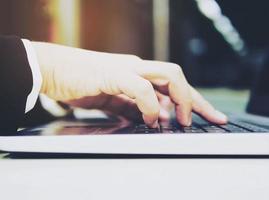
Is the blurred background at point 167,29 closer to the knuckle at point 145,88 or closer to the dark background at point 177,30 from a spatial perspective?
the dark background at point 177,30

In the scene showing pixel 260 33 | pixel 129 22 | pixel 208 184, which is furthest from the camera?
pixel 260 33

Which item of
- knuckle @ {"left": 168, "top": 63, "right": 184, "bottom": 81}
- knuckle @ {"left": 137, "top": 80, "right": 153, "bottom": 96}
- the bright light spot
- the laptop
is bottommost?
the laptop

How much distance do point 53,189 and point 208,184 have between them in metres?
0.17

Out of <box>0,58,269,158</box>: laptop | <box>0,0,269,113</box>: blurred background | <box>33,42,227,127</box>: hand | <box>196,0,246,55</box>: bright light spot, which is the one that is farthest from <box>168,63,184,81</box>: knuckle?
<box>196,0,246,55</box>: bright light spot

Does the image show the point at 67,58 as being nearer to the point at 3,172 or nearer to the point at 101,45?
the point at 3,172

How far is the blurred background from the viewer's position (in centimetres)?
66

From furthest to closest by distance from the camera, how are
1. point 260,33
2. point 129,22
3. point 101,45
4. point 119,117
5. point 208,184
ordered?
point 260,33 → point 129,22 → point 101,45 → point 119,117 → point 208,184

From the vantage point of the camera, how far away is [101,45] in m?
0.90

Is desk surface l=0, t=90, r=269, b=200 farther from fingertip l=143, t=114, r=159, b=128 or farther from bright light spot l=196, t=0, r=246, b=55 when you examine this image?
bright light spot l=196, t=0, r=246, b=55

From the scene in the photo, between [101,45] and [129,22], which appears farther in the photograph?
[129,22]

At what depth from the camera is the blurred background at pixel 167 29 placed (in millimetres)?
656

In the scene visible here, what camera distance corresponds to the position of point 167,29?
4.00 feet

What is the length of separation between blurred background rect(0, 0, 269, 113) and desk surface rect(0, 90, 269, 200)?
25 centimetres

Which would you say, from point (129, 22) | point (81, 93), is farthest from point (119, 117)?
point (129, 22)
